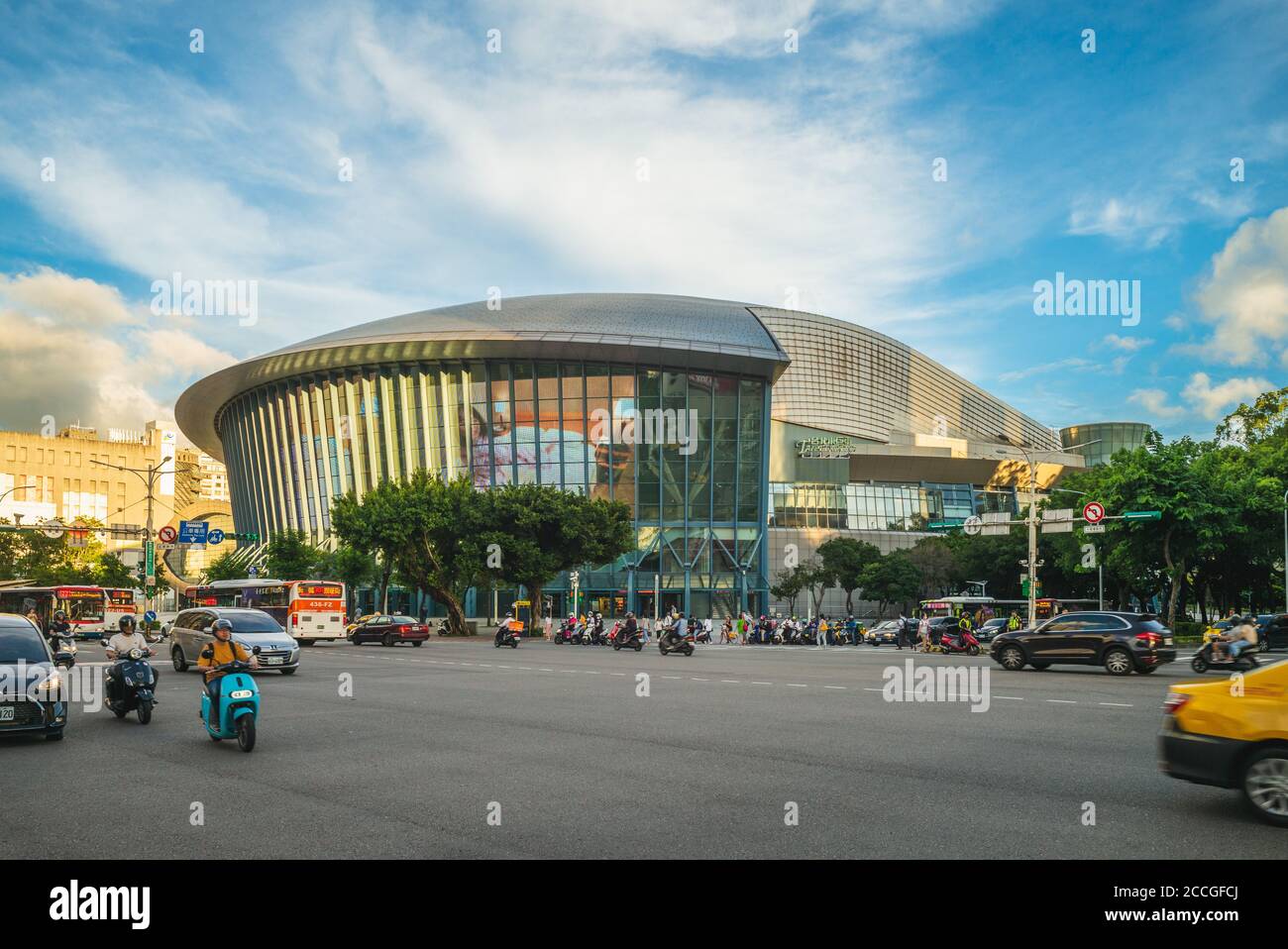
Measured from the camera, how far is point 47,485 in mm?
135875

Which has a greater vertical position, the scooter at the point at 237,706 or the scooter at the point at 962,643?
the scooter at the point at 237,706

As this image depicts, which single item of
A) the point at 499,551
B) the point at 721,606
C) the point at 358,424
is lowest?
the point at 721,606

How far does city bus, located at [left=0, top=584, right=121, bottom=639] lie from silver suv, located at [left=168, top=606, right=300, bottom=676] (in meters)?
25.5

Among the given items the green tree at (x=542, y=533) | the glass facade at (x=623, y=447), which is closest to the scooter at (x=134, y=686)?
the green tree at (x=542, y=533)

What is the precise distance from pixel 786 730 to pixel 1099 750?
381cm

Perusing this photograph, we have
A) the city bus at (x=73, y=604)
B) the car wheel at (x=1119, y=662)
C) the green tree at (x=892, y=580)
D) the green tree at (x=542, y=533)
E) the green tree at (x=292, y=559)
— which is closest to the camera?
the car wheel at (x=1119, y=662)

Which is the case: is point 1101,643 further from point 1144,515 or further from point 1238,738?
point 1238,738

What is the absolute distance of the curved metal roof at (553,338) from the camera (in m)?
Result: 72.1

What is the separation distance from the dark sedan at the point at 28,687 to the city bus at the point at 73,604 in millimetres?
37937

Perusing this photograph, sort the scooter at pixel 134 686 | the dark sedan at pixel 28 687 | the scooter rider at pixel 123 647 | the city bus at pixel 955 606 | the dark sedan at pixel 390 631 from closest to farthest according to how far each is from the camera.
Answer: the dark sedan at pixel 28 687 → the scooter at pixel 134 686 → the scooter rider at pixel 123 647 → the dark sedan at pixel 390 631 → the city bus at pixel 955 606

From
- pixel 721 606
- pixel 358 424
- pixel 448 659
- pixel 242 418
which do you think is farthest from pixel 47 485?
pixel 448 659

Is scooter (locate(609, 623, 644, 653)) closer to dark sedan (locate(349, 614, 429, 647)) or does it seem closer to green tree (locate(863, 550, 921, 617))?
dark sedan (locate(349, 614, 429, 647))

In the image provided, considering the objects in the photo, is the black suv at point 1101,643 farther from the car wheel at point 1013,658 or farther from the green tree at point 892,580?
the green tree at point 892,580
